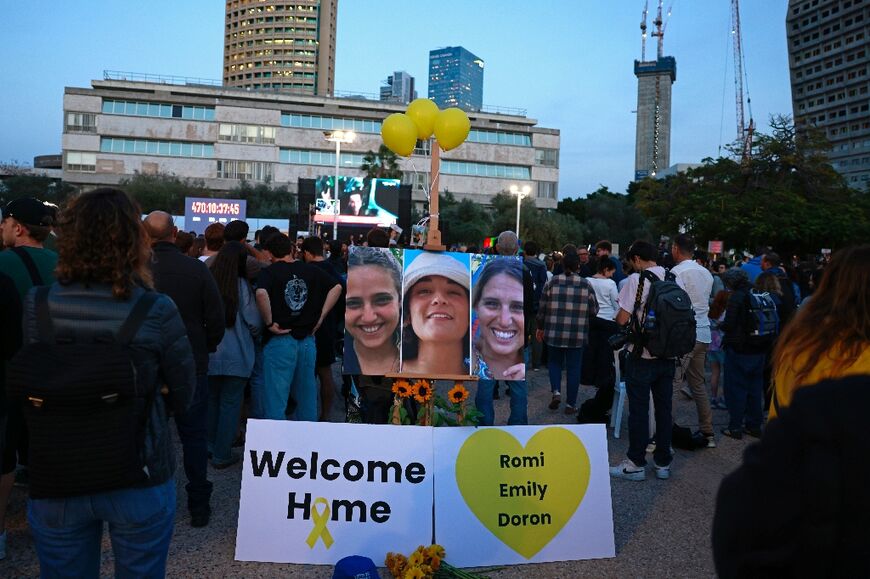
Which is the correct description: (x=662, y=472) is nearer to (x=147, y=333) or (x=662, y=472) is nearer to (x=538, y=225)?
(x=147, y=333)

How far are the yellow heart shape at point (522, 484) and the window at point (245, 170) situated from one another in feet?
248

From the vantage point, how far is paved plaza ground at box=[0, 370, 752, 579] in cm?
376

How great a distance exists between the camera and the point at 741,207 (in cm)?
2941

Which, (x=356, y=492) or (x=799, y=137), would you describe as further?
(x=799, y=137)

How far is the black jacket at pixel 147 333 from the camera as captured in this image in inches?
87.4

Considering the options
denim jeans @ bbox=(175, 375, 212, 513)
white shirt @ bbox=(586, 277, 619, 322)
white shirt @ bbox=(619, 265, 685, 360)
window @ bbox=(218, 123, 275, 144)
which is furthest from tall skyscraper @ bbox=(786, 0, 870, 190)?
denim jeans @ bbox=(175, 375, 212, 513)

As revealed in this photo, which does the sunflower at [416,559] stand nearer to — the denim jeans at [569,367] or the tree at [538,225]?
the denim jeans at [569,367]

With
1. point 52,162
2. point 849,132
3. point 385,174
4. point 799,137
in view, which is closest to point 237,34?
point 52,162

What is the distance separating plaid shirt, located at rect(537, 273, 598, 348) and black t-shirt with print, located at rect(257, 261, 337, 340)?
3.15m

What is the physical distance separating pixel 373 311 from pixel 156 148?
7855 centimetres

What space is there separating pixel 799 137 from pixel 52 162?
124402 mm

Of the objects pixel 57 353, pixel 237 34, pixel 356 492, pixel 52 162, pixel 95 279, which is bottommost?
pixel 356 492

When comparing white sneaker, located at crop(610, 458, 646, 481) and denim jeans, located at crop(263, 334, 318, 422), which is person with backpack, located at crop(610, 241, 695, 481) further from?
denim jeans, located at crop(263, 334, 318, 422)

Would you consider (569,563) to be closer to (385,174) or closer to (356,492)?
(356,492)
